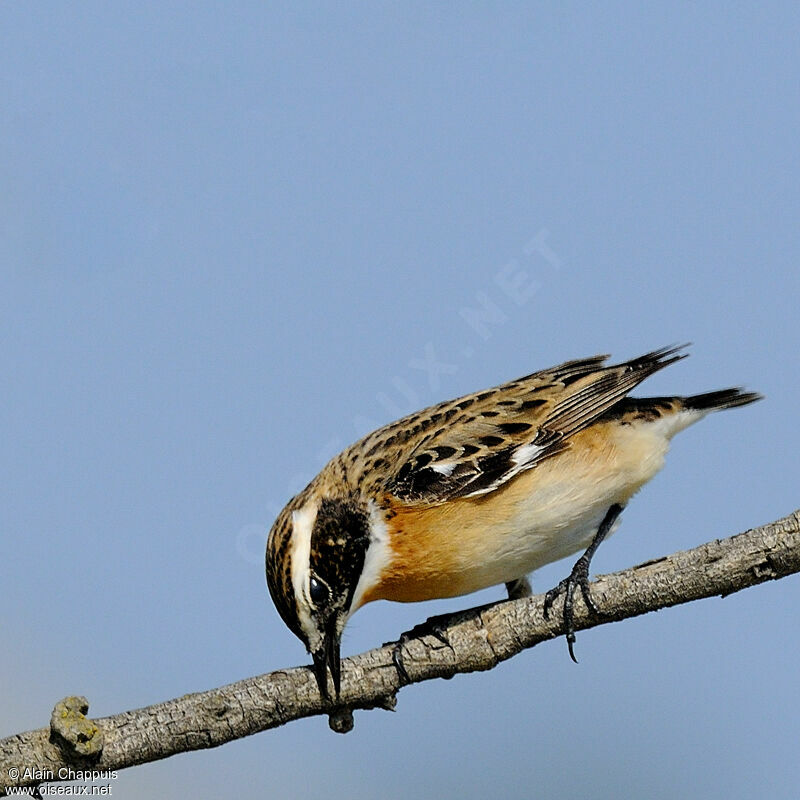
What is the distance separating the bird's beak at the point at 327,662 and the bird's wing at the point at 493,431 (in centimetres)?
130

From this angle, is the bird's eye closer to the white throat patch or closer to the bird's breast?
the white throat patch

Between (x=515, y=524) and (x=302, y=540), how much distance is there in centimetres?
161

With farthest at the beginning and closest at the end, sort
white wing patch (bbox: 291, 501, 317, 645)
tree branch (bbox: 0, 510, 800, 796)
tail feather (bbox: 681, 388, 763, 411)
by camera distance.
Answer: tail feather (bbox: 681, 388, 763, 411)
white wing patch (bbox: 291, 501, 317, 645)
tree branch (bbox: 0, 510, 800, 796)

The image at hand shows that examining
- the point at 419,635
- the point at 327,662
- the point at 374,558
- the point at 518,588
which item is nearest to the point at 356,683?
the point at 327,662

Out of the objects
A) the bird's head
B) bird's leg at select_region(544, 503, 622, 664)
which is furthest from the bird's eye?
bird's leg at select_region(544, 503, 622, 664)

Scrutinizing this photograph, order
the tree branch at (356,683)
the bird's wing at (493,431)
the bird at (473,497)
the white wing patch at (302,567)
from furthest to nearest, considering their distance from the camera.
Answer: the bird's wing at (493,431) < the bird at (473,497) < the white wing patch at (302,567) < the tree branch at (356,683)

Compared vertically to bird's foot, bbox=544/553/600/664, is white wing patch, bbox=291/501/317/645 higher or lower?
higher

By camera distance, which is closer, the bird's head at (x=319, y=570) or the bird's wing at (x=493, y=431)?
the bird's head at (x=319, y=570)

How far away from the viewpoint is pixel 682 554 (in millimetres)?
6895

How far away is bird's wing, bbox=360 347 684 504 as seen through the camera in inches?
331

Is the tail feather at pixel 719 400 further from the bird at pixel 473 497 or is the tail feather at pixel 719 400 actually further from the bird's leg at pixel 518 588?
the bird's leg at pixel 518 588

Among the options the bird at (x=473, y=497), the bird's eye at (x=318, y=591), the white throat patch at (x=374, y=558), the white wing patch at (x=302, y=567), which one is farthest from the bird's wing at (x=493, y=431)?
the bird's eye at (x=318, y=591)

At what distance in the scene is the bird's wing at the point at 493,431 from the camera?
840cm

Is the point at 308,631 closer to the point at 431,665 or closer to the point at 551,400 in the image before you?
the point at 431,665
